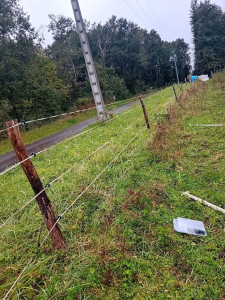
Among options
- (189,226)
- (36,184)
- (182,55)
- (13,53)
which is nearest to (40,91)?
(13,53)

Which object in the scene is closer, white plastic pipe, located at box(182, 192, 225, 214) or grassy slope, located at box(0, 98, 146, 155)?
white plastic pipe, located at box(182, 192, 225, 214)

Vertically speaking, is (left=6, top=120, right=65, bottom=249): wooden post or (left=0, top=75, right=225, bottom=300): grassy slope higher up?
(left=6, top=120, right=65, bottom=249): wooden post

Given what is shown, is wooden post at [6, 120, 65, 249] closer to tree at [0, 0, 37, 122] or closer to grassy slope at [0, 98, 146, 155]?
grassy slope at [0, 98, 146, 155]

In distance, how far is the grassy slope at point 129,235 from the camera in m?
1.89

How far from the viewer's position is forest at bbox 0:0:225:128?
1448cm

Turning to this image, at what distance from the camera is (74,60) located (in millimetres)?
25594

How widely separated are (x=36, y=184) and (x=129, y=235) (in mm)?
1245

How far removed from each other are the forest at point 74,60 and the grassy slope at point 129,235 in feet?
39.2

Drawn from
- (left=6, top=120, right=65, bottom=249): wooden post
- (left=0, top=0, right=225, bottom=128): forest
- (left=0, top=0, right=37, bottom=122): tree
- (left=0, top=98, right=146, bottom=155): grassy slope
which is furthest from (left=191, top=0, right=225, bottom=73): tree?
(left=6, top=120, right=65, bottom=249): wooden post

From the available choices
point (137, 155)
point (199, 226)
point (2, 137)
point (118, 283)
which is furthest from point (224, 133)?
point (2, 137)

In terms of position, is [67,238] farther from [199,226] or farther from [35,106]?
[35,106]

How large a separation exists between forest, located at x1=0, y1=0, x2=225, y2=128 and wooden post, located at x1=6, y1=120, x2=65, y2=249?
42.4ft

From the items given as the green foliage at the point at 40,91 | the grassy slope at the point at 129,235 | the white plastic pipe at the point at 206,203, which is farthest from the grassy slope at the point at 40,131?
the white plastic pipe at the point at 206,203

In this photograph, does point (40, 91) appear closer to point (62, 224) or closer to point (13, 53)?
point (13, 53)
